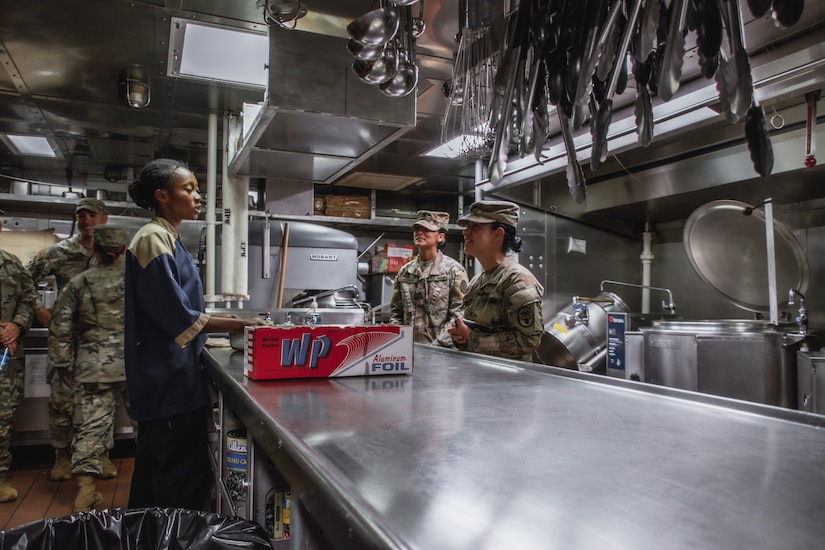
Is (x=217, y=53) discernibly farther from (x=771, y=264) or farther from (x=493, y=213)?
(x=771, y=264)

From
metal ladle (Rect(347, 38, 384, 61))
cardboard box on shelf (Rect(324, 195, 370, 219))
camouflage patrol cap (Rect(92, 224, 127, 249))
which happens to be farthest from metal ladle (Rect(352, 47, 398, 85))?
cardboard box on shelf (Rect(324, 195, 370, 219))

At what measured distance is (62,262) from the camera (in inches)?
147

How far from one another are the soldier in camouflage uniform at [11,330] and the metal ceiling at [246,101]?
3.84ft

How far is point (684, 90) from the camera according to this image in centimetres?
239

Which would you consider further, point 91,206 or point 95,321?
point 91,206

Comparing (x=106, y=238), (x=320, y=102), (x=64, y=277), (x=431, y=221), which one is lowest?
(x=64, y=277)

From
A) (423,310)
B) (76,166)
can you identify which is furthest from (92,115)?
(423,310)

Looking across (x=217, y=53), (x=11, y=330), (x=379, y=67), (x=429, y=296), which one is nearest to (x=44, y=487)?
(x=11, y=330)

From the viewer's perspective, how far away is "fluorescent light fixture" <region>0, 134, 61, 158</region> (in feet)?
14.8

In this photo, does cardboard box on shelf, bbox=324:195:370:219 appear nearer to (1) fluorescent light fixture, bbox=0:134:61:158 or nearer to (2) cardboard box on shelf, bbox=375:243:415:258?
(2) cardboard box on shelf, bbox=375:243:415:258

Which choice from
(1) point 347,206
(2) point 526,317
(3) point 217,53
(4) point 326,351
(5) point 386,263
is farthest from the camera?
(5) point 386,263

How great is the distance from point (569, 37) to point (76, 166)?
18.0ft

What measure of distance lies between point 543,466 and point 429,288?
2891 millimetres

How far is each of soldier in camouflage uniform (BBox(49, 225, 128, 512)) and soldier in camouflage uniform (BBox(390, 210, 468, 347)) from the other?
1669 mm
